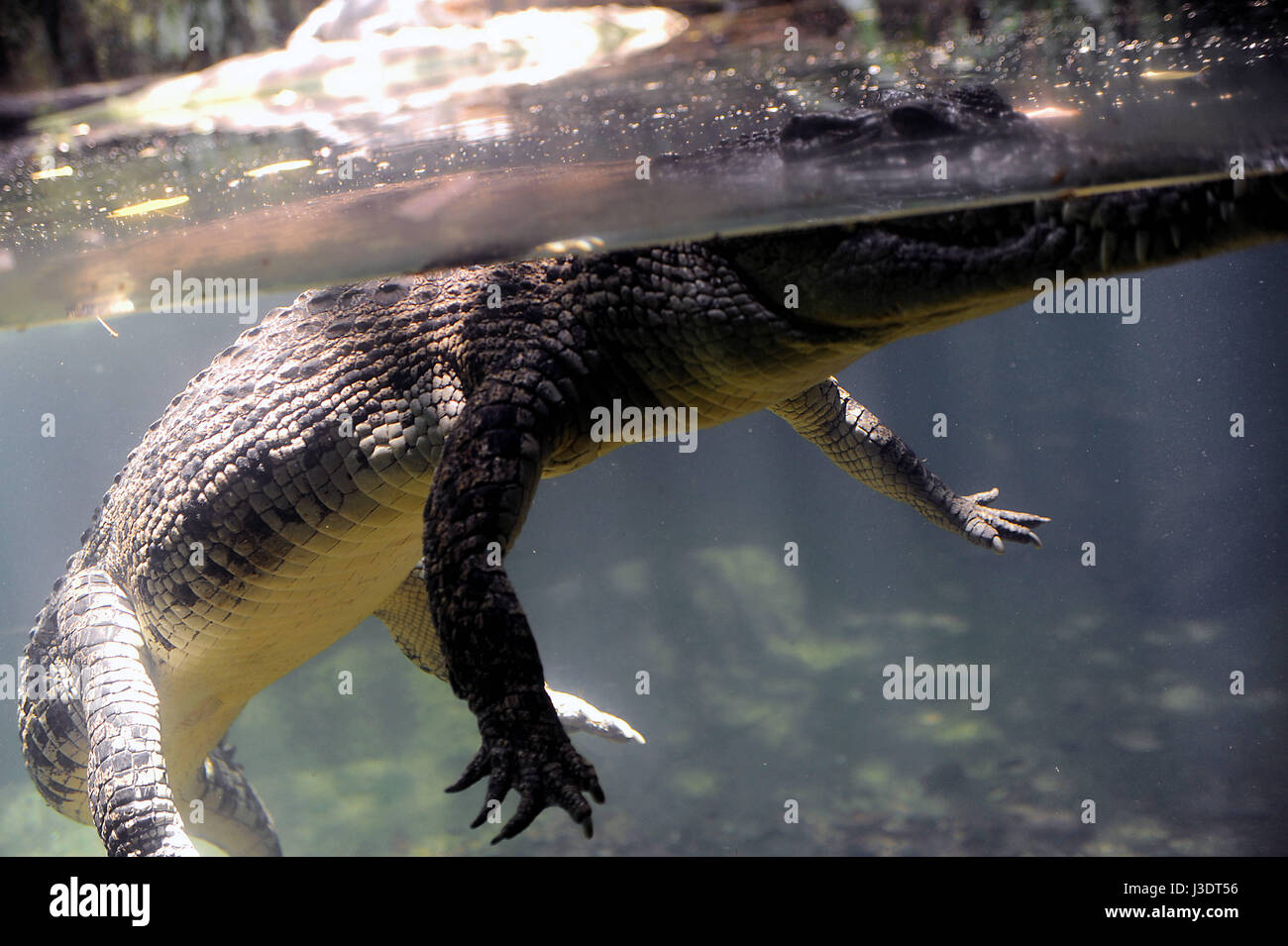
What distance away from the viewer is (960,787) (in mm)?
10141

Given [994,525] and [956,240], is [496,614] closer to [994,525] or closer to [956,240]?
[956,240]

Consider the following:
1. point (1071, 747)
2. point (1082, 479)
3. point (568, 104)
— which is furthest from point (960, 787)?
point (568, 104)

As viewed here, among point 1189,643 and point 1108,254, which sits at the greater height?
point 1108,254

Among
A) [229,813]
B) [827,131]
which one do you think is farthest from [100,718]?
[827,131]

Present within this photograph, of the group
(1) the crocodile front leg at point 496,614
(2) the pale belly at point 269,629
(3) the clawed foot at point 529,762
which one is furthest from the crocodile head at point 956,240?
(2) the pale belly at point 269,629

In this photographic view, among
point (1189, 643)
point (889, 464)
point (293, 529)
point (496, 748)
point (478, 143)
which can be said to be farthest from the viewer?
point (1189, 643)

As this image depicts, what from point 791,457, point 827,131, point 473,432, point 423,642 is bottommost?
point 791,457

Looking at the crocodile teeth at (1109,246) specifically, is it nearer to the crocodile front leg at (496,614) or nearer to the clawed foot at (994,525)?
the crocodile front leg at (496,614)

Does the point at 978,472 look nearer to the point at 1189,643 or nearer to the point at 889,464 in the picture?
the point at 1189,643

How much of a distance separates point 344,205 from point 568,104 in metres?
1.15

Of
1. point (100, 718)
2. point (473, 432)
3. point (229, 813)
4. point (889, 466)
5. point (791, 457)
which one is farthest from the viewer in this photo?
point (791, 457)

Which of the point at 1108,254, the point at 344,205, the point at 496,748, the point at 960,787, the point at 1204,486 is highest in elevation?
the point at 344,205

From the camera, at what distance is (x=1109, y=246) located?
1.98 metres

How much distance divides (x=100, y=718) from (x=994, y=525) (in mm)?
4302
